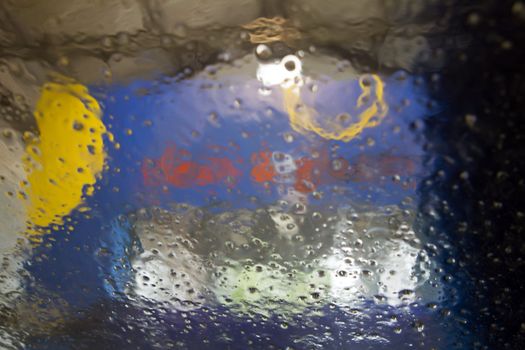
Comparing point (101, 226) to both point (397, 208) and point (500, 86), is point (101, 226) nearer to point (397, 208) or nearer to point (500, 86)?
point (397, 208)

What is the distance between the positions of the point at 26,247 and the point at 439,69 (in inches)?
38.7

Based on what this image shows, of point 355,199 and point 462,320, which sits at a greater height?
point 355,199

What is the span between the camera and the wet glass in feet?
1.77

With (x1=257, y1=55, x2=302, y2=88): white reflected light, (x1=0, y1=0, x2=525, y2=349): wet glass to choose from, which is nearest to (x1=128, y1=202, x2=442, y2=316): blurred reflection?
(x1=0, y1=0, x2=525, y2=349): wet glass

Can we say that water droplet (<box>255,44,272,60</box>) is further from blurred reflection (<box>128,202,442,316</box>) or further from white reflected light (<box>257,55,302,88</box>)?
blurred reflection (<box>128,202,442,316</box>)

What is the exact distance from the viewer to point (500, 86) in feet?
1.73

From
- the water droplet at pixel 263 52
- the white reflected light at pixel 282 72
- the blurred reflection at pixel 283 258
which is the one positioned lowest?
the blurred reflection at pixel 283 258

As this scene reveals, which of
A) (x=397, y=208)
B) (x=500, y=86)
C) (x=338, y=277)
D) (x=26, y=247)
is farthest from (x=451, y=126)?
(x=26, y=247)

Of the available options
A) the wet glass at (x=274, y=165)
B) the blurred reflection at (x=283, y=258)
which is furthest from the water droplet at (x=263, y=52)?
the blurred reflection at (x=283, y=258)

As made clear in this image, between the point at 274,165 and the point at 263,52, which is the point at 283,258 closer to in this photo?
the point at 274,165

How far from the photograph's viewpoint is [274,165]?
2.26 feet

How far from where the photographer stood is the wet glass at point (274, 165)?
0.54 metres

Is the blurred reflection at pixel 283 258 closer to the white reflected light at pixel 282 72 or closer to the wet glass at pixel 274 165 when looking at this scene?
the wet glass at pixel 274 165

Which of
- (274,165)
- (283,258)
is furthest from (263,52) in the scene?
(283,258)
